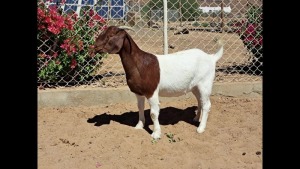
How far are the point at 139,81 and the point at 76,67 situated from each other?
1.92 m

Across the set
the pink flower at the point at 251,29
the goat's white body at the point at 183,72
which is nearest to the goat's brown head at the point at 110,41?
the goat's white body at the point at 183,72

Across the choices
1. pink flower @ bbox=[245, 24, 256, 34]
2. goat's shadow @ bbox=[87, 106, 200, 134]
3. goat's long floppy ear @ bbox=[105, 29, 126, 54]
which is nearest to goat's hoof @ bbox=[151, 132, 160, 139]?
goat's shadow @ bbox=[87, 106, 200, 134]

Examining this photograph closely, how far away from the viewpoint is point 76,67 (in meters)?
5.73

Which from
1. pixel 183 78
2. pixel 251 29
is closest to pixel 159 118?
pixel 183 78

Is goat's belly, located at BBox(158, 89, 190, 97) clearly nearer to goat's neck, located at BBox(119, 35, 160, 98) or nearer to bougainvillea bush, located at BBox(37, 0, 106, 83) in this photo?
goat's neck, located at BBox(119, 35, 160, 98)

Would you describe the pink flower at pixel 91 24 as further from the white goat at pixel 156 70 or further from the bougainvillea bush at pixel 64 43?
the white goat at pixel 156 70

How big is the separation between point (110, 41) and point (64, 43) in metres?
1.73

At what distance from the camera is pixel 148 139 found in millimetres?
4289

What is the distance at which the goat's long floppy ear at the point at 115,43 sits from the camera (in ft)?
13.1

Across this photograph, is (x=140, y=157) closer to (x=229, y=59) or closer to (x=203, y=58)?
(x=203, y=58)

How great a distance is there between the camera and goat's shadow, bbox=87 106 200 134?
4866 mm

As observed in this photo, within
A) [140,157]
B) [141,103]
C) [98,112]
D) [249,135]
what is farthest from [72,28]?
[249,135]

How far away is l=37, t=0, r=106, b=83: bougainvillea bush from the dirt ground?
63cm

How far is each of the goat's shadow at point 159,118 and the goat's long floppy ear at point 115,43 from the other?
117 cm
